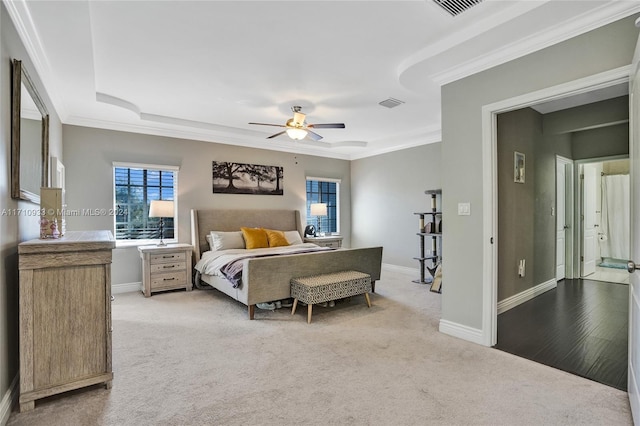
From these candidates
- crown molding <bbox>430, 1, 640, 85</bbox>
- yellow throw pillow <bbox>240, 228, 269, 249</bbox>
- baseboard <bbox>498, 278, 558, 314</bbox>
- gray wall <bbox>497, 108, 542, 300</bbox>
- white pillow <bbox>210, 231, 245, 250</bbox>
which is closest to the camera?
crown molding <bbox>430, 1, 640, 85</bbox>

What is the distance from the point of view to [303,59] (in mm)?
3129

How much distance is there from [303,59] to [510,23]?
1.70 meters

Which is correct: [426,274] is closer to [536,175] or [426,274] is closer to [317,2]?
[536,175]

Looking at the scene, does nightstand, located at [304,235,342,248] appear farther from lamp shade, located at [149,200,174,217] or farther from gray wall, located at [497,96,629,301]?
gray wall, located at [497,96,629,301]

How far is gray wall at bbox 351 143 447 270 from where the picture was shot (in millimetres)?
6125

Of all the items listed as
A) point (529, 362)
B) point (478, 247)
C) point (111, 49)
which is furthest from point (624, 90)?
point (111, 49)

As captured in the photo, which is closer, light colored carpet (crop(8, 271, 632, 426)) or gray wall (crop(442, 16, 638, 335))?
light colored carpet (crop(8, 271, 632, 426))

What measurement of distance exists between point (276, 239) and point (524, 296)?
3.70 m

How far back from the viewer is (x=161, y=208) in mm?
4926

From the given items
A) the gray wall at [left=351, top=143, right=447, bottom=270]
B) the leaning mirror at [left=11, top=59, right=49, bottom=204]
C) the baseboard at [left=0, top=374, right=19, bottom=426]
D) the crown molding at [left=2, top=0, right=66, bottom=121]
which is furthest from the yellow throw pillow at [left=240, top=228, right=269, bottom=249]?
the baseboard at [left=0, top=374, right=19, bottom=426]

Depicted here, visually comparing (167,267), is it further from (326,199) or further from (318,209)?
(326,199)

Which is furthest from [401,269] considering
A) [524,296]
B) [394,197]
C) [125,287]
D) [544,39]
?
[125,287]

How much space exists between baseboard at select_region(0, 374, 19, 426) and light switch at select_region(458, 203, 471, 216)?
3557 mm

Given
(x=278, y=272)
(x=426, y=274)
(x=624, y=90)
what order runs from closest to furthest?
(x=624, y=90)
(x=278, y=272)
(x=426, y=274)
